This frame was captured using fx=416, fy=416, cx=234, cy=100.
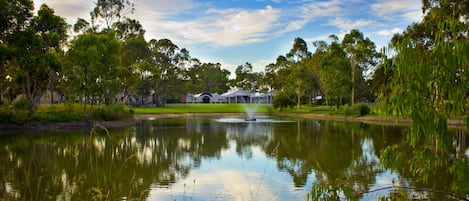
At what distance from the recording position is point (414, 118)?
4.03 meters

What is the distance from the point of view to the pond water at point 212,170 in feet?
32.6

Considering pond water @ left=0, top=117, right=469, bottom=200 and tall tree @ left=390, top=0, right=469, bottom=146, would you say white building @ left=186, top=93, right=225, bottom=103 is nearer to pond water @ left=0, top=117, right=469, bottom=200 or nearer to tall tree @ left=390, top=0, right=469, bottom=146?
pond water @ left=0, top=117, right=469, bottom=200

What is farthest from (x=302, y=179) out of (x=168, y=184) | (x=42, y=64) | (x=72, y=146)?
(x=42, y=64)

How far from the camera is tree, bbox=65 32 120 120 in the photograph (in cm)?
3317

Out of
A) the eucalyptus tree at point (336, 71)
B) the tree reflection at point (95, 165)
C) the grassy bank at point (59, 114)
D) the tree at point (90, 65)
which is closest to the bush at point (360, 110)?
the eucalyptus tree at point (336, 71)

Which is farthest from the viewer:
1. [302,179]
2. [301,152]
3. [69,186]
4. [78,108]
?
[78,108]

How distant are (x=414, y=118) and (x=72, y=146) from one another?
751 inches

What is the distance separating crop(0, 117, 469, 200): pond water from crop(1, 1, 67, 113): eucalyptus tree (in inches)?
355

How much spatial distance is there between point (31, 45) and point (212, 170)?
22.1m

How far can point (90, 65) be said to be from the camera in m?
33.4

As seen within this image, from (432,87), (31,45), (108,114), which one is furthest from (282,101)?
(432,87)

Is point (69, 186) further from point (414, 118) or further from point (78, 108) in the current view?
point (78, 108)

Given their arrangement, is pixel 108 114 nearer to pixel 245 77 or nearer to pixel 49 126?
pixel 49 126

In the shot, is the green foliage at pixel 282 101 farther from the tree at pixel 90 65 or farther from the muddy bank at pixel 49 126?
the tree at pixel 90 65
